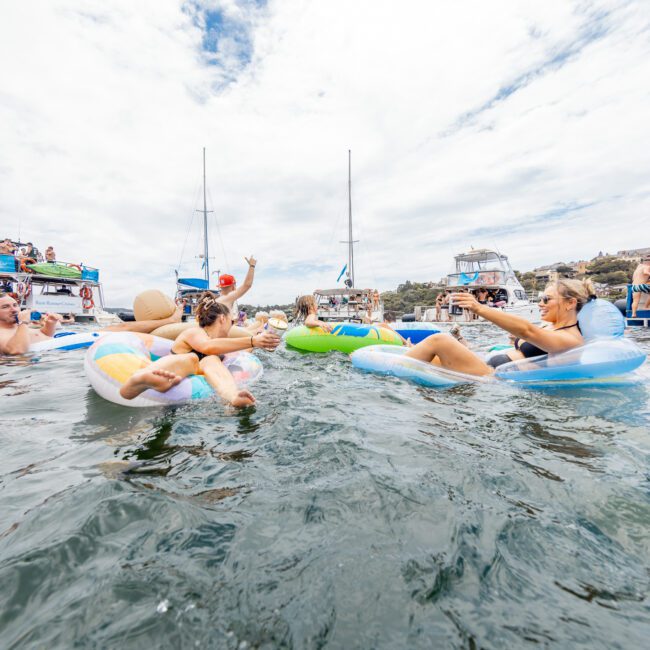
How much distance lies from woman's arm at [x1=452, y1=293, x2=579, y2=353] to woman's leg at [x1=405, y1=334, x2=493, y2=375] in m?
0.68

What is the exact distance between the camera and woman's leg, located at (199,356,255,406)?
3047 mm

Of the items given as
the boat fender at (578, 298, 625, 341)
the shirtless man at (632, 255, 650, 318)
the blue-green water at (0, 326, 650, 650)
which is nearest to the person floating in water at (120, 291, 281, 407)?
the blue-green water at (0, 326, 650, 650)

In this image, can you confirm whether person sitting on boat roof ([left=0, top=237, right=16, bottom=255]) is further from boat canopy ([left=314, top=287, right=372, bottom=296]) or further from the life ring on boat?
boat canopy ([left=314, top=287, right=372, bottom=296])

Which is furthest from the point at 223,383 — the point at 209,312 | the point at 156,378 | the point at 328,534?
the point at 328,534

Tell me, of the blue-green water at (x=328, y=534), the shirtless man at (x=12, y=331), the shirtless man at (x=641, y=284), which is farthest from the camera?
the shirtless man at (x=641, y=284)

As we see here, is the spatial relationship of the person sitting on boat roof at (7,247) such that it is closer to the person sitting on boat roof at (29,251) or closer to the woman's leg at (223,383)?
the person sitting on boat roof at (29,251)

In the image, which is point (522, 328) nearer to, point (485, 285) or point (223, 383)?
point (223, 383)

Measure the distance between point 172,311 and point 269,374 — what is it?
167 cm

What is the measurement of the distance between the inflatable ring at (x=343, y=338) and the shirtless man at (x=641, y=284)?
24.7 ft

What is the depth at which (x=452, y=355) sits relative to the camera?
4.11 m

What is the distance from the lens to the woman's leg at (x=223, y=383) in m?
3.05

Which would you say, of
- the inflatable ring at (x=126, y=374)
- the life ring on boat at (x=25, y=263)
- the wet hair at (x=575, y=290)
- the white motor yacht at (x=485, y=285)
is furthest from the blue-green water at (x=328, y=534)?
the life ring on boat at (x=25, y=263)

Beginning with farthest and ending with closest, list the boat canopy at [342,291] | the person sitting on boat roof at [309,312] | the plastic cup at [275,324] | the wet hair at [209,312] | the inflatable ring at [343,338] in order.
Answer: the boat canopy at [342,291], the plastic cup at [275,324], the person sitting on boat roof at [309,312], the inflatable ring at [343,338], the wet hair at [209,312]

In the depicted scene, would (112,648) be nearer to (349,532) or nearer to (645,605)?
(349,532)
